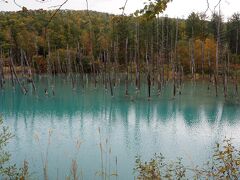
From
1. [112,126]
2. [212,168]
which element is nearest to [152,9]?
[212,168]

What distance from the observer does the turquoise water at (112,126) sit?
15.7m

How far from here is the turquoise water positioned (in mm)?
15660

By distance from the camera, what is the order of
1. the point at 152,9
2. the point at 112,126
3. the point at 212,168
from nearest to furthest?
the point at 152,9 → the point at 212,168 → the point at 112,126

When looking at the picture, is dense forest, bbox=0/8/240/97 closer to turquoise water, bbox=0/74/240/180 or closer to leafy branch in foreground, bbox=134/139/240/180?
turquoise water, bbox=0/74/240/180

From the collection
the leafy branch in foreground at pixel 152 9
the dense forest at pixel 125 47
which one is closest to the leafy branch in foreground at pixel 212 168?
the leafy branch in foreground at pixel 152 9

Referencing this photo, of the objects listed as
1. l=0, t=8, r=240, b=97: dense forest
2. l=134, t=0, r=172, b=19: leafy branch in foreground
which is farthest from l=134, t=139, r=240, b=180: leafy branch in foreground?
l=0, t=8, r=240, b=97: dense forest

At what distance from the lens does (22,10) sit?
2545mm

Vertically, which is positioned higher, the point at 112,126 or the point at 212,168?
the point at 212,168

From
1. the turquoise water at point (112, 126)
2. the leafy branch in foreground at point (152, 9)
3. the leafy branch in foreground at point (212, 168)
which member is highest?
the leafy branch in foreground at point (152, 9)

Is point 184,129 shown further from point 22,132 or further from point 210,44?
point 210,44

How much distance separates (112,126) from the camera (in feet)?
79.8

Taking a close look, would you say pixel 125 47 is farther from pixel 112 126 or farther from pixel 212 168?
pixel 212 168

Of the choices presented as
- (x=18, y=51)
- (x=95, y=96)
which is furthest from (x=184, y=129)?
(x=18, y=51)

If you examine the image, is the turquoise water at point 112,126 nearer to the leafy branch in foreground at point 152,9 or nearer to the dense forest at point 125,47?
the leafy branch in foreground at point 152,9
